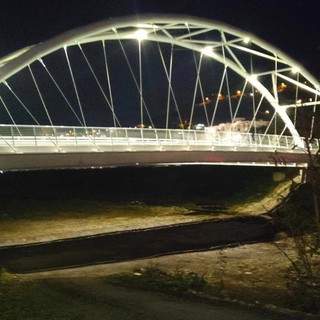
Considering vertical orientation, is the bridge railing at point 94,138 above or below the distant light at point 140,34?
below

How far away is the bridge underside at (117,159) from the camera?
69.4 feet

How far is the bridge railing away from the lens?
2311cm

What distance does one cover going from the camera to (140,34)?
30.2 meters

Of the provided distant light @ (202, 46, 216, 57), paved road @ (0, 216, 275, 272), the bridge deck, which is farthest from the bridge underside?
distant light @ (202, 46, 216, 57)

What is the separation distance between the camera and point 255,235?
2842 centimetres

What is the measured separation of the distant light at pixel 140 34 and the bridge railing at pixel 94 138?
17.1 feet

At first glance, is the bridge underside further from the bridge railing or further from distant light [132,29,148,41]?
distant light [132,29,148,41]

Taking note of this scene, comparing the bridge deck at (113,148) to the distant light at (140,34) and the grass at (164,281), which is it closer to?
the grass at (164,281)

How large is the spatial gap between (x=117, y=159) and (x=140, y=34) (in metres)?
8.98

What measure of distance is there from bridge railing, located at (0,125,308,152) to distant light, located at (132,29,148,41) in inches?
205

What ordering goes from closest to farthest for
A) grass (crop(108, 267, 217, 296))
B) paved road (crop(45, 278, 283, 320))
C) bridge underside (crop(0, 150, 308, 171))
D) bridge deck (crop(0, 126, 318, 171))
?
1. paved road (crop(45, 278, 283, 320))
2. grass (crop(108, 267, 217, 296))
3. bridge underside (crop(0, 150, 308, 171))
4. bridge deck (crop(0, 126, 318, 171))

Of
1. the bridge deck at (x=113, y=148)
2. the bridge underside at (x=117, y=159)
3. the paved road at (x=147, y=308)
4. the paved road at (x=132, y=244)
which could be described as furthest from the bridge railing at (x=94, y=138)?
the paved road at (x=147, y=308)

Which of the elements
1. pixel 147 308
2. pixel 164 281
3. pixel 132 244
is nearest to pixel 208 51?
pixel 132 244

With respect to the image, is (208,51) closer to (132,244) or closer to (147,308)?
(132,244)
